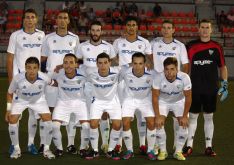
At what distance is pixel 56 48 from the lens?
8.48 meters

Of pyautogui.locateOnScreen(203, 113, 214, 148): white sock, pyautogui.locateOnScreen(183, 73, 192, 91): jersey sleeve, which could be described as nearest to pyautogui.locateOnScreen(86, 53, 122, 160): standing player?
pyautogui.locateOnScreen(183, 73, 192, 91): jersey sleeve

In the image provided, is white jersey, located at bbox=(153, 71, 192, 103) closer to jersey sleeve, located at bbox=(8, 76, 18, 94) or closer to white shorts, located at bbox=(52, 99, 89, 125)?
white shorts, located at bbox=(52, 99, 89, 125)

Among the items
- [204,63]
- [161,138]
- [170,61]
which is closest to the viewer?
[170,61]

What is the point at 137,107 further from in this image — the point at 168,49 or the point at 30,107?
the point at 30,107

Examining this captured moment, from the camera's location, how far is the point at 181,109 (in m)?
8.02

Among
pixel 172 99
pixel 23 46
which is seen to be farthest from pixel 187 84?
pixel 23 46

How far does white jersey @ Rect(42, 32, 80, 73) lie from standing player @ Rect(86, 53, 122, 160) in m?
0.66

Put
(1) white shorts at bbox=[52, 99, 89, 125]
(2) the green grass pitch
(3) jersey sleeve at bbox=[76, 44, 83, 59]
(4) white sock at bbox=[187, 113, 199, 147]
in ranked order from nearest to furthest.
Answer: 1. (2) the green grass pitch
2. (1) white shorts at bbox=[52, 99, 89, 125]
3. (4) white sock at bbox=[187, 113, 199, 147]
4. (3) jersey sleeve at bbox=[76, 44, 83, 59]

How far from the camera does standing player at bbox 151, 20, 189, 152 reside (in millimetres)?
8367

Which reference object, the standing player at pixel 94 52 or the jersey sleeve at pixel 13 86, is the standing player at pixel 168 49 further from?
the jersey sleeve at pixel 13 86

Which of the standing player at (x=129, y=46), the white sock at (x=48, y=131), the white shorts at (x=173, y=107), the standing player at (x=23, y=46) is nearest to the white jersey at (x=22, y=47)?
the standing player at (x=23, y=46)

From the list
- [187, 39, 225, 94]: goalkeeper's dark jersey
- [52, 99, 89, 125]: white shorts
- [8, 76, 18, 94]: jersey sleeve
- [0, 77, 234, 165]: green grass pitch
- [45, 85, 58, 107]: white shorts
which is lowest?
[0, 77, 234, 165]: green grass pitch

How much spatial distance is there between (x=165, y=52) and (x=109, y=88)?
1.12 meters

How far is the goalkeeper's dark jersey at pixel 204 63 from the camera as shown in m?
8.23
